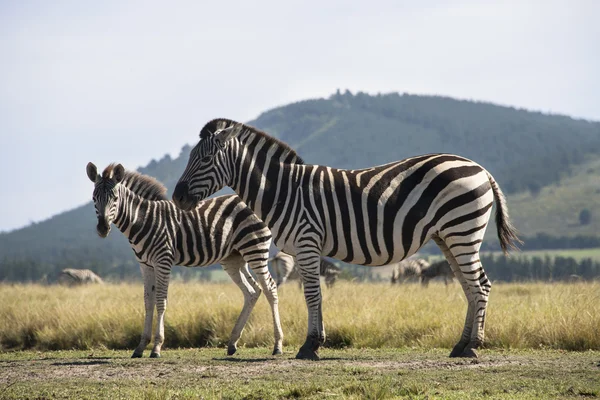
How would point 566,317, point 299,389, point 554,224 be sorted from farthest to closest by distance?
point 554,224 → point 566,317 → point 299,389

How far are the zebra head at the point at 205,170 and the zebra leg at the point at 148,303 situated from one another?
169cm

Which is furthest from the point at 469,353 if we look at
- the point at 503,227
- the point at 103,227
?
the point at 103,227

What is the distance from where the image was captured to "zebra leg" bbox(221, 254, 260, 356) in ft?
38.8

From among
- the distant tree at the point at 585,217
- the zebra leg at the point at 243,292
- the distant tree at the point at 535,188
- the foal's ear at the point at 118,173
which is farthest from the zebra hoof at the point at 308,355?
the distant tree at the point at 535,188

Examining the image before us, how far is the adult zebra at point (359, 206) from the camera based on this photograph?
10.3 m

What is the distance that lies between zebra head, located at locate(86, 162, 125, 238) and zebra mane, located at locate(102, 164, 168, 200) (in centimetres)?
44

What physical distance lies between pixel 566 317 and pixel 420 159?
322cm

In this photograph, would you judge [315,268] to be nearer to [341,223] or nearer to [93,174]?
[341,223]

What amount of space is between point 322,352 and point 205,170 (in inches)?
121

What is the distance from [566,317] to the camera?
1154 cm

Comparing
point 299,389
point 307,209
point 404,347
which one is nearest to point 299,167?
point 307,209

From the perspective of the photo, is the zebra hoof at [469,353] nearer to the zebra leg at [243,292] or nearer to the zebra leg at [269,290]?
the zebra leg at [269,290]

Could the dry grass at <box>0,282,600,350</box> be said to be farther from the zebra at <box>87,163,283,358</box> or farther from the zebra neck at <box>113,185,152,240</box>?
the zebra neck at <box>113,185,152,240</box>

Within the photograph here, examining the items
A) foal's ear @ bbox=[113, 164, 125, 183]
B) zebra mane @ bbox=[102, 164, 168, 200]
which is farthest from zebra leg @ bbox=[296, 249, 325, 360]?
zebra mane @ bbox=[102, 164, 168, 200]
